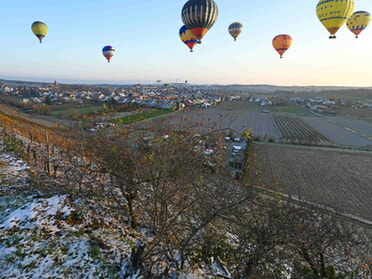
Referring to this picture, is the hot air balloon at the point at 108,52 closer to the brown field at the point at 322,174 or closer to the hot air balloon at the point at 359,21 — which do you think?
the brown field at the point at 322,174

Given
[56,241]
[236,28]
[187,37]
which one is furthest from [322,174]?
[56,241]

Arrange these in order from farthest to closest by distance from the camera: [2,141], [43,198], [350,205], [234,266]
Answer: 1. [350,205]
2. [2,141]
3. [43,198]
4. [234,266]

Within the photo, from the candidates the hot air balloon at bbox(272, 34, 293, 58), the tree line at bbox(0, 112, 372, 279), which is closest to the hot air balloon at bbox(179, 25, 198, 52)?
the hot air balloon at bbox(272, 34, 293, 58)

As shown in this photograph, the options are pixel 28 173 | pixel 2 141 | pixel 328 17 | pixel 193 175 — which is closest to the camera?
pixel 193 175

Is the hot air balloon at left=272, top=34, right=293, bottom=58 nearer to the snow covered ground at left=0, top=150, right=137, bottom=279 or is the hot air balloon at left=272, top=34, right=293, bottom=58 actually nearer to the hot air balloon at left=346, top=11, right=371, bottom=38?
the hot air balloon at left=346, top=11, right=371, bottom=38

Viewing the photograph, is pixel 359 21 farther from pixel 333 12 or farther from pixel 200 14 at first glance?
pixel 200 14

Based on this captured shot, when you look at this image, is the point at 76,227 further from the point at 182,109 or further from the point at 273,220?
the point at 273,220

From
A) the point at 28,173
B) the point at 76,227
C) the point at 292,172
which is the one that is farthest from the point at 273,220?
the point at 292,172

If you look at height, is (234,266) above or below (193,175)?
below
